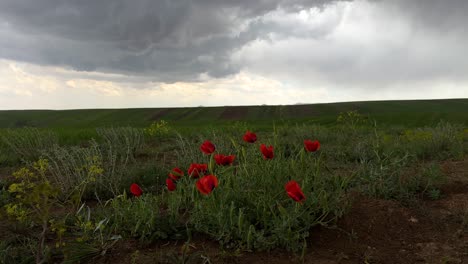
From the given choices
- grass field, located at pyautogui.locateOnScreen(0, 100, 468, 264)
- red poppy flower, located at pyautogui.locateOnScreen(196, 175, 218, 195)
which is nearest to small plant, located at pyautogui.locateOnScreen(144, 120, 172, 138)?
grass field, located at pyautogui.locateOnScreen(0, 100, 468, 264)

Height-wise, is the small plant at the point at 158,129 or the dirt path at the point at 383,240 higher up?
the small plant at the point at 158,129

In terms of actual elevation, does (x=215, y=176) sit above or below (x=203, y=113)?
above

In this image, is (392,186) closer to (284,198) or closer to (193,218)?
(284,198)

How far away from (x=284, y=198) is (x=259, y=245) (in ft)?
1.66

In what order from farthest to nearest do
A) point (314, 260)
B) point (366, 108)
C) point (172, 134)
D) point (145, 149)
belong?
point (366, 108) < point (172, 134) < point (145, 149) < point (314, 260)

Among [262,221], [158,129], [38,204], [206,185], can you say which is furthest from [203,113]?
[206,185]

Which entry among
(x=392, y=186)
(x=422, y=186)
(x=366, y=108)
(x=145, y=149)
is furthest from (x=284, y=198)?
(x=366, y=108)

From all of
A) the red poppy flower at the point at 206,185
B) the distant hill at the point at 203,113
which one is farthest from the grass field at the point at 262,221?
the distant hill at the point at 203,113

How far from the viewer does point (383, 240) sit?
2781 millimetres

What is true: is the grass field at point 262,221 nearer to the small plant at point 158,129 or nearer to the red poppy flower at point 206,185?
the red poppy flower at point 206,185

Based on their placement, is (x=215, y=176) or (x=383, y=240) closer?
(x=215, y=176)

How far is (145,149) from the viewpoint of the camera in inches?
304

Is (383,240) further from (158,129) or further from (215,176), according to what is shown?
(158,129)

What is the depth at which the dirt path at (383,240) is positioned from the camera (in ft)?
8.09
